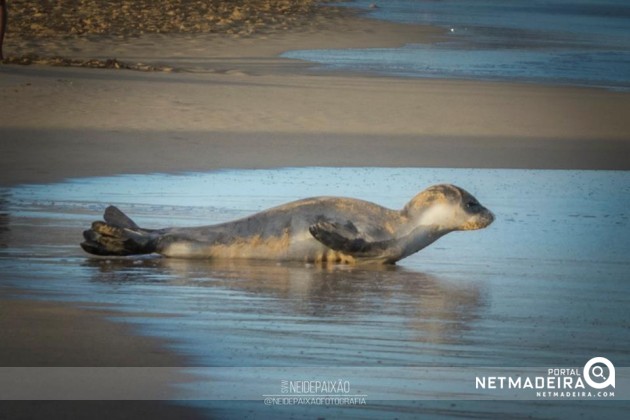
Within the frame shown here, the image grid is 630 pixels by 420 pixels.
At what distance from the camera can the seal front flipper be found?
765cm

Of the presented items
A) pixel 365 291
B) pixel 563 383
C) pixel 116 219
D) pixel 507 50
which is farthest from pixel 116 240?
pixel 507 50

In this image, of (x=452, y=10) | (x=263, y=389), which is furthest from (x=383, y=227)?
(x=452, y=10)

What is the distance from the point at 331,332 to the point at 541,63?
2160cm

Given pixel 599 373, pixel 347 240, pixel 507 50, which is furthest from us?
pixel 507 50

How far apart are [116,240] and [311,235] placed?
107 cm

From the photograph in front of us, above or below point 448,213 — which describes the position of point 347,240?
below

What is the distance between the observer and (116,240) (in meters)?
7.85

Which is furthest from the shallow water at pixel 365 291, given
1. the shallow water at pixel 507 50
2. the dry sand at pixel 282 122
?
the shallow water at pixel 507 50

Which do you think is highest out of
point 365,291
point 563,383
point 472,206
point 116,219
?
point 472,206

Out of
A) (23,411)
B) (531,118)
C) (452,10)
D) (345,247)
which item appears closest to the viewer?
(23,411)

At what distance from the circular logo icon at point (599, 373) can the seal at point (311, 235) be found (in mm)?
2157

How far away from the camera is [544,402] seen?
17.4ft

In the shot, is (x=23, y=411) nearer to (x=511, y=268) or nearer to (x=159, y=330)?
(x=159, y=330)

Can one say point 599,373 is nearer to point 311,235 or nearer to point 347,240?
point 347,240
